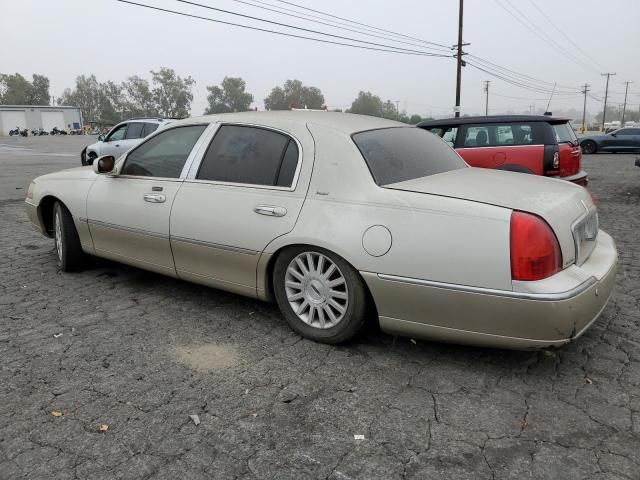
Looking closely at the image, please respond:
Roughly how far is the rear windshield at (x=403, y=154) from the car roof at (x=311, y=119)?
0.09 meters

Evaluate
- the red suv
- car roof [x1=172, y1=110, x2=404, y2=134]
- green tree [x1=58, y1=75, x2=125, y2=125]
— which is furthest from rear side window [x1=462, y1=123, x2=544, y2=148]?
green tree [x1=58, y1=75, x2=125, y2=125]

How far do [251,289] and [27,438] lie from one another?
1564mm

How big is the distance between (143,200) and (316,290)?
66.1 inches

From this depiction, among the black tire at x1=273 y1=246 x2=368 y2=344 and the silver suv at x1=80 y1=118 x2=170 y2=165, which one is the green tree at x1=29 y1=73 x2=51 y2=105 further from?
the black tire at x1=273 y1=246 x2=368 y2=344

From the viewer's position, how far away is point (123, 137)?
1480cm

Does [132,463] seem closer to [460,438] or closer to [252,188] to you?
[460,438]

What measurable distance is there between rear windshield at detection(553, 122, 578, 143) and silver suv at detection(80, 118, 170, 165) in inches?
401

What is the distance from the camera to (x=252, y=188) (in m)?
3.56

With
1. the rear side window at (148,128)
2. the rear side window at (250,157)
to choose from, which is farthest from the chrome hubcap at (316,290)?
the rear side window at (148,128)

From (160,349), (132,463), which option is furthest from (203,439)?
(160,349)

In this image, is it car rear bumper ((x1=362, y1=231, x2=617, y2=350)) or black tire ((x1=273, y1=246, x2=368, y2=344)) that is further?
black tire ((x1=273, y1=246, x2=368, y2=344))

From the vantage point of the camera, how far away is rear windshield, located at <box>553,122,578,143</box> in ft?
25.1

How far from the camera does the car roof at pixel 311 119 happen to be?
3.59m

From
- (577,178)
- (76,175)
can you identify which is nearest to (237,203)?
(76,175)
